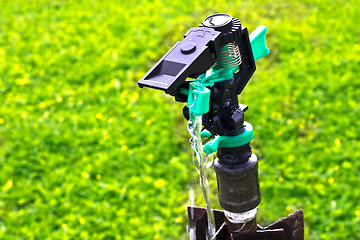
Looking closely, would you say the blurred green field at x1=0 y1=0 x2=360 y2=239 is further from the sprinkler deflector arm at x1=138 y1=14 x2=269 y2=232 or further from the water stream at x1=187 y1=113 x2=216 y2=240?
the sprinkler deflector arm at x1=138 y1=14 x2=269 y2=232

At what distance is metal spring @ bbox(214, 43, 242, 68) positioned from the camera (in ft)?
4.08

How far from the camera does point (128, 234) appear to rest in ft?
10.2

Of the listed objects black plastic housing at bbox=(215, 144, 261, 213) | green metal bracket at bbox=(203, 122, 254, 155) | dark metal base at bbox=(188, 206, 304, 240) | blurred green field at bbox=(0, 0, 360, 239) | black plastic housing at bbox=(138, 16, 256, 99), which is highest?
black plastic housing at bbox=(138, 16, 256, 99)

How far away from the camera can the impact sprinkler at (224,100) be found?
1143 millimetres

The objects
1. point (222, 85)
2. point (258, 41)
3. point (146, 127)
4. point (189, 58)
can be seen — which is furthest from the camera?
point (146, 127)

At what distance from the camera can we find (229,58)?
1.25 meters

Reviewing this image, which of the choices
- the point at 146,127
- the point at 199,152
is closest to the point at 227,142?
the point at 199,152

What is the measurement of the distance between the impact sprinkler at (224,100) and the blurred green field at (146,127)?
1.66m

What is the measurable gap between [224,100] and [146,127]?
2.59m

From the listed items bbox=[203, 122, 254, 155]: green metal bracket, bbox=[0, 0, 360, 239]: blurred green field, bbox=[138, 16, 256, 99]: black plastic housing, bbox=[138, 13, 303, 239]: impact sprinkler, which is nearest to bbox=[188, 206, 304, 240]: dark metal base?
bbox=[138, 13, 303, 239]: impact sprinkler

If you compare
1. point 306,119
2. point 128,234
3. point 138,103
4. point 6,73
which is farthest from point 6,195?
point 306,119

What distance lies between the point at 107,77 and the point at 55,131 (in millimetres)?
826

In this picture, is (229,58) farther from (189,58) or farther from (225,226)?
(225,226)

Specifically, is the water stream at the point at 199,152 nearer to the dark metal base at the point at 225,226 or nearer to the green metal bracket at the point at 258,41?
the dark metal base at the point at 225,226
